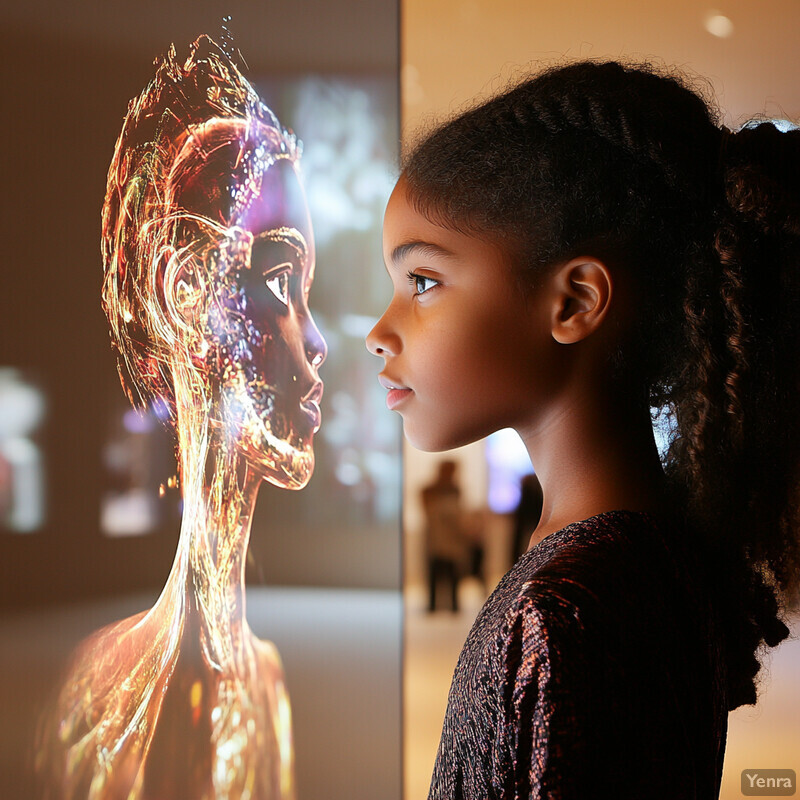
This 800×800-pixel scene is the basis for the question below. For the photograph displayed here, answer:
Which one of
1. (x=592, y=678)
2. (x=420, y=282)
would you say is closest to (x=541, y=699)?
(x=592, y=678)

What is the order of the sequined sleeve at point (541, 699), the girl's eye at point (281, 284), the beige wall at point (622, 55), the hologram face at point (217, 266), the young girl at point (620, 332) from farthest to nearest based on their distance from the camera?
the beige wall at point (622, 55) → the girl's eye at point (281, 284) → the hologram face at point (217, 266) → the young girl at point (620, 332) → the sequined sleeve at point (541, 699)

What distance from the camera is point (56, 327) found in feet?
4.00

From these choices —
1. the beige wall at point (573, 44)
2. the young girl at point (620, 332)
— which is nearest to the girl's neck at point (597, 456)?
the young girl at point (620, 332)

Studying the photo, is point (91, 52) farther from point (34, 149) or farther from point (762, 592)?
point (762, 592)

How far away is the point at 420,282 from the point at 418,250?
3 centimetres

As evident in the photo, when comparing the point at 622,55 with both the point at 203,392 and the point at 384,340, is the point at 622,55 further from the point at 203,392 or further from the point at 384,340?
the point at 384,340

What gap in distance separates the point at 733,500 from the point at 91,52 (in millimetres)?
1159

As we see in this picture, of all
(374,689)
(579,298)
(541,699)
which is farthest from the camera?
(374,689)

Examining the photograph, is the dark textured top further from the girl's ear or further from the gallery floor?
the gallery floor

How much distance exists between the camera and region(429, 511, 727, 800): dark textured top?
1.52ft

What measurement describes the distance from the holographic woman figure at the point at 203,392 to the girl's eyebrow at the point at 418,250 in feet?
2.28

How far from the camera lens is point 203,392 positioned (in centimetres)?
128

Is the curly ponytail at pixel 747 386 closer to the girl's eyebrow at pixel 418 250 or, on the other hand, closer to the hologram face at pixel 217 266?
the girl's eyebrow at pixel 418 250

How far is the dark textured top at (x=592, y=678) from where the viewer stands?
46 cm
